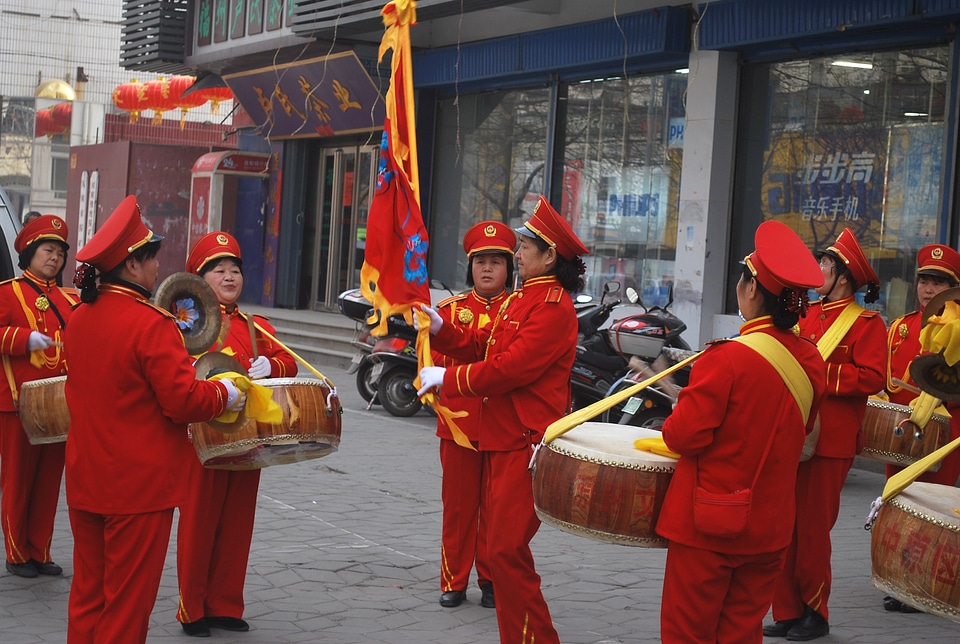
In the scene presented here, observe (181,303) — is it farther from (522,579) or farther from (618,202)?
(618,202)

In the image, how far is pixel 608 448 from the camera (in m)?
4.51

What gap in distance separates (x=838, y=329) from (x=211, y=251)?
303cm

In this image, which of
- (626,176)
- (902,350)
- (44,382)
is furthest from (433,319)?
(626,176)

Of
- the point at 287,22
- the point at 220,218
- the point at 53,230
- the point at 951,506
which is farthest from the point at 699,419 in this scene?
the point at 220,218

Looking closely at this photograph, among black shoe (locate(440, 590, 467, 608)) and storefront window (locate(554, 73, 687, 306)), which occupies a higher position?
storefront window (locate(554, 73, 687, 306))

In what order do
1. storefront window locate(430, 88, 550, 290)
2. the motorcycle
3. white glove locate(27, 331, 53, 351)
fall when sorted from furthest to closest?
storefront window locate(430, 88, 550, 290) < the motorcycle < white glove locate(27, 331, 53, 351)

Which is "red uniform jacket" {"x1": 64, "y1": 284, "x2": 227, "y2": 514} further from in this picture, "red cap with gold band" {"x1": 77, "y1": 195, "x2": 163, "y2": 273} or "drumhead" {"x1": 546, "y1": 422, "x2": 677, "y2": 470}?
"drumhead" {"x1": 546, "y1": 422, "x2": 677, "y2": 470}

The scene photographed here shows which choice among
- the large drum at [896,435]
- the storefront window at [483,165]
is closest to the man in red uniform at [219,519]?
the large drum at [896,435]

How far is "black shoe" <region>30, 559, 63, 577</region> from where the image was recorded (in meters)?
6.33

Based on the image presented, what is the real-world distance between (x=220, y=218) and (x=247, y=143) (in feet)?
6.03

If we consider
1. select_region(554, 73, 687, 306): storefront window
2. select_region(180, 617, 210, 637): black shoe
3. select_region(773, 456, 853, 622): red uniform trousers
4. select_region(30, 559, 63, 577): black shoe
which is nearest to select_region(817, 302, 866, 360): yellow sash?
select_region(773, 456, 853, 622): red uniform trousers

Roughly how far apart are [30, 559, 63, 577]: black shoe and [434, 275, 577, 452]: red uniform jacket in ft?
8.02

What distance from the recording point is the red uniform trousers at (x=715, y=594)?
4.13m

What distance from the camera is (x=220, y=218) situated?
2247 centimetres
